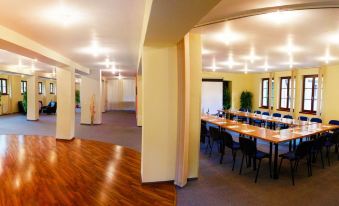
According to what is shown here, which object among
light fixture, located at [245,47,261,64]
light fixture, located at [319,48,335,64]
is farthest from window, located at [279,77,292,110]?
light fixture, located at [245,47,261,64]

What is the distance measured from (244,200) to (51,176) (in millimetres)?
3746

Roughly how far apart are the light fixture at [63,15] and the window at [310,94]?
1052cm

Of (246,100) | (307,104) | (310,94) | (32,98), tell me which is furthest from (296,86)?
(32,98)

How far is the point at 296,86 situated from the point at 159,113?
9214mm

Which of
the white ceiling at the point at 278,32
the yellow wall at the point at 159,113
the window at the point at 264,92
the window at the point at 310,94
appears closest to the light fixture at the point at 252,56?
the white ceiling at the point at 278,32

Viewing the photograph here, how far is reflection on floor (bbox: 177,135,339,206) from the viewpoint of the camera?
3.28 meters

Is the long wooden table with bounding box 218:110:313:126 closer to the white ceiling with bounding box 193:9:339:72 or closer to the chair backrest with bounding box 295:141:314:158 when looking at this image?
the white ceiling with bounding box 193:9:339:72

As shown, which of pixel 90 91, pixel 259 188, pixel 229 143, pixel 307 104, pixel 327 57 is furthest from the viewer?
pixel 90 91

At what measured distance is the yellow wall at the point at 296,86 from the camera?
28.3 ft

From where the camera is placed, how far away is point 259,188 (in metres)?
3.70

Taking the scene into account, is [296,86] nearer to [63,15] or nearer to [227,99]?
[227,99]

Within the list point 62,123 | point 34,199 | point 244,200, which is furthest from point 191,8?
point 62,123

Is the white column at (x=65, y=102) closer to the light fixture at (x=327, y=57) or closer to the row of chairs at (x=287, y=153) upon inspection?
the row of chairs at (x=287, y=153)

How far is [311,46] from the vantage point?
17.6ft
